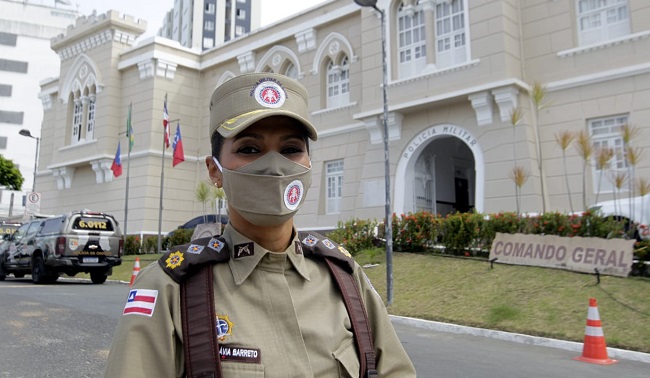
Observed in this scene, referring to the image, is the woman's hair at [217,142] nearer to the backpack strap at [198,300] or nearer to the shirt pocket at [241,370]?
the backpack strap at [198,300]

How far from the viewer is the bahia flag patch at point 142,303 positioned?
4.41 feet

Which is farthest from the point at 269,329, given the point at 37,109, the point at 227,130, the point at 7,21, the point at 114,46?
the point at 7,21

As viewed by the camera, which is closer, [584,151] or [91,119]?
[584,151]

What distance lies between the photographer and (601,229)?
1053cm

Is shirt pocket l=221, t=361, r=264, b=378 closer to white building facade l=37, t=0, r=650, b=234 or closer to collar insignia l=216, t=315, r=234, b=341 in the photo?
collar insignia l=216, t=315, r=234, b=341

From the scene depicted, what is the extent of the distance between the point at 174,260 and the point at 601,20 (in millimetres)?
16424

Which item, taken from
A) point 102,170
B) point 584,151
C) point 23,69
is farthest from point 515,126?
point 23,69

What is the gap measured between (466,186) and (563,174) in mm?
5920

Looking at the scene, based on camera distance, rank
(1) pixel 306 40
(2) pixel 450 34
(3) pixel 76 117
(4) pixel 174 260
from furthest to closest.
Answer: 1. (3) pixel 76 117
2. (1) pixel 306 40
3. (2) pixel 450 34
4. (4) pixel 174 260

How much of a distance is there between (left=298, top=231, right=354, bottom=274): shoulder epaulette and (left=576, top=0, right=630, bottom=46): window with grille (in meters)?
15.5

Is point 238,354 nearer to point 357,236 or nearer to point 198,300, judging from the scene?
point 198,300

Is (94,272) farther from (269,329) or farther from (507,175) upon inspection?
(269,329)

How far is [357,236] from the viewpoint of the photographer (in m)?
15.1

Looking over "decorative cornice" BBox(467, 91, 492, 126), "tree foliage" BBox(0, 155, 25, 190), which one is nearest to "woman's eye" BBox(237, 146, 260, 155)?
"decorative cornice" BBox(467, 91, 492, 126)
